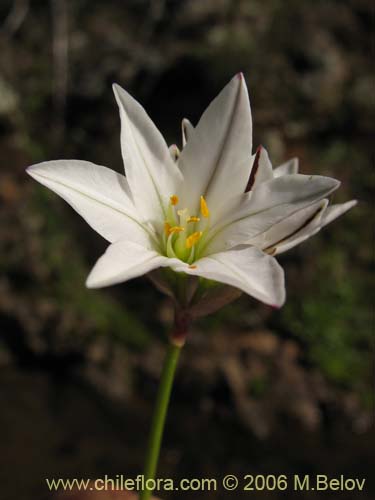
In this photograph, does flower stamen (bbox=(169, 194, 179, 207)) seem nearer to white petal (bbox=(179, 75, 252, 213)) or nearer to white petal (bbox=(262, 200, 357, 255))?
white petal (bbox=(179, 75, 252, 213))

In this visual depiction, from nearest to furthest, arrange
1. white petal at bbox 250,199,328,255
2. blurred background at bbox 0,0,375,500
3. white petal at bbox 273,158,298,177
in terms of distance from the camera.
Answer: white petal at bbox 250,199,328,255, white petal at bbox 273,158,298,177, blurred background at bbox 0,0,375,500

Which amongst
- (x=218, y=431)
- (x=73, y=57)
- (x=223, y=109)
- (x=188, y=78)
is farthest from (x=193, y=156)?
(x=73, y=57)

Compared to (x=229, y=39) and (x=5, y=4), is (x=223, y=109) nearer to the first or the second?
(x=229, y=39)

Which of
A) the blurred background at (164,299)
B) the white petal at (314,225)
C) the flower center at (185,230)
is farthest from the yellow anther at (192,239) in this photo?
the blurred background at (164,299)

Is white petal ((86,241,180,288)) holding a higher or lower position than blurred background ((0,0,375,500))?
lower

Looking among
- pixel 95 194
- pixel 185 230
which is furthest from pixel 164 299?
pixel 95 194

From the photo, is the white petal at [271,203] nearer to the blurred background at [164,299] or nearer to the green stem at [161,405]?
the green stem at [161,405]

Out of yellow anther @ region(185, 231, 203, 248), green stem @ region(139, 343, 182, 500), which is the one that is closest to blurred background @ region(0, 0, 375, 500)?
green stem @ region(139, 343, 182, 500)
